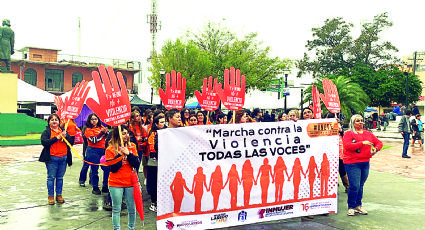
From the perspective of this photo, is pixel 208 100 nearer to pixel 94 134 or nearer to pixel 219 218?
pixel 94 134

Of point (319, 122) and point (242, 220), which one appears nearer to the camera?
point (242, 220)

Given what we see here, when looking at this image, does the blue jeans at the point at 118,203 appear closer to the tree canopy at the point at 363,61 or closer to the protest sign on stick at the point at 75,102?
the protest sign on stick at the point at 75,102

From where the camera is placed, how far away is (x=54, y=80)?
48812 mm

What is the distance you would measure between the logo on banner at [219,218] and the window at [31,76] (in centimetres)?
4695

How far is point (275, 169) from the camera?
5.65 m

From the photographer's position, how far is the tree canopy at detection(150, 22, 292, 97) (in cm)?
3369

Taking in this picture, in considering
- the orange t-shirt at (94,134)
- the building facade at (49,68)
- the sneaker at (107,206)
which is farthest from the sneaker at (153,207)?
the building facade at (49,68)

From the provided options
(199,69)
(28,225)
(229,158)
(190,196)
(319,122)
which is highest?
(199,69)

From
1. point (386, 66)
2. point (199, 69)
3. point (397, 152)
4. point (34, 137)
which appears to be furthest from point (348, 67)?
point (34, 137)

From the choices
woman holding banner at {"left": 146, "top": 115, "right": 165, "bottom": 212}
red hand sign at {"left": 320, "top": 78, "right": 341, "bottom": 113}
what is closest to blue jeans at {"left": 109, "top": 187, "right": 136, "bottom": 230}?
woman holding banner at {"left": 146, "top": 115, "right": 165, "bottom": 212}

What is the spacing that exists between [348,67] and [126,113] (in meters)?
43.4

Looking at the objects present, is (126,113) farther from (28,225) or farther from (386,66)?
(386,66)

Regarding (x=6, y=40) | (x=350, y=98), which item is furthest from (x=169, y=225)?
(x=350, y=98)

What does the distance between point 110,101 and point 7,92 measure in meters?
17.0
